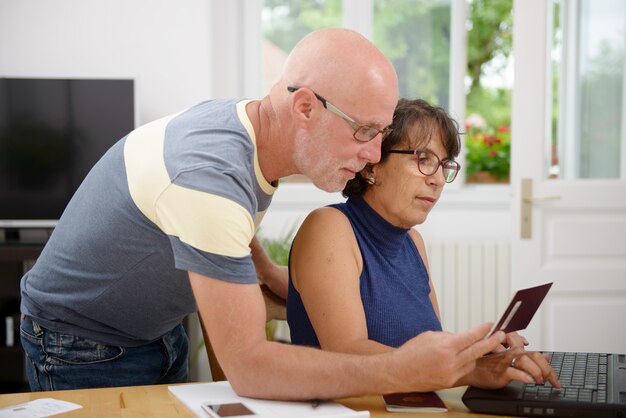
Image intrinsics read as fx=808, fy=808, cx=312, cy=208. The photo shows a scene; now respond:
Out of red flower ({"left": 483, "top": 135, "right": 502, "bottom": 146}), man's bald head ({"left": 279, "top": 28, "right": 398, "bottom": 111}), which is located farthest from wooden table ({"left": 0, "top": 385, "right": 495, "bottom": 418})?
red flower ({"left": 483, "top": 135, "right": 502, "bottom": 146})

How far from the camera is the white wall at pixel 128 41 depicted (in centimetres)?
375

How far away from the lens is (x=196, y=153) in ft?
4.30

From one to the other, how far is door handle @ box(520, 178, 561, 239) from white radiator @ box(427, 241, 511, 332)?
717mm

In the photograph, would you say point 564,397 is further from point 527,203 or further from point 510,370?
point 527,203

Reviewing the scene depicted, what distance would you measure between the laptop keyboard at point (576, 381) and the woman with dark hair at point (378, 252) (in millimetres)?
90

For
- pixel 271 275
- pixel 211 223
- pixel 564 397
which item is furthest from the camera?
pixel 271 275

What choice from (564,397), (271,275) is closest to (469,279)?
(271,275)

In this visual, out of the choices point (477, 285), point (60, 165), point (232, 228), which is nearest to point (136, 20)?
point (60, 165)

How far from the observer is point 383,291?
169 centimetres

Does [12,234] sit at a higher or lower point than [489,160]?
lower

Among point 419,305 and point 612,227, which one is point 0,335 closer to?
point 419,305

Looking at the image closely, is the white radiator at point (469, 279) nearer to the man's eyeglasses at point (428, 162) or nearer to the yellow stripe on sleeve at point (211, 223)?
the man's eyeglasses at point (428, 162)

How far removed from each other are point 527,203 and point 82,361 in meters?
2.33

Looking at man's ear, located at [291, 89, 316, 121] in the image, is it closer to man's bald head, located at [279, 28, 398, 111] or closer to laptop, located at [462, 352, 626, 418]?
man's bald head, located at [279, 28, 398, 111]
